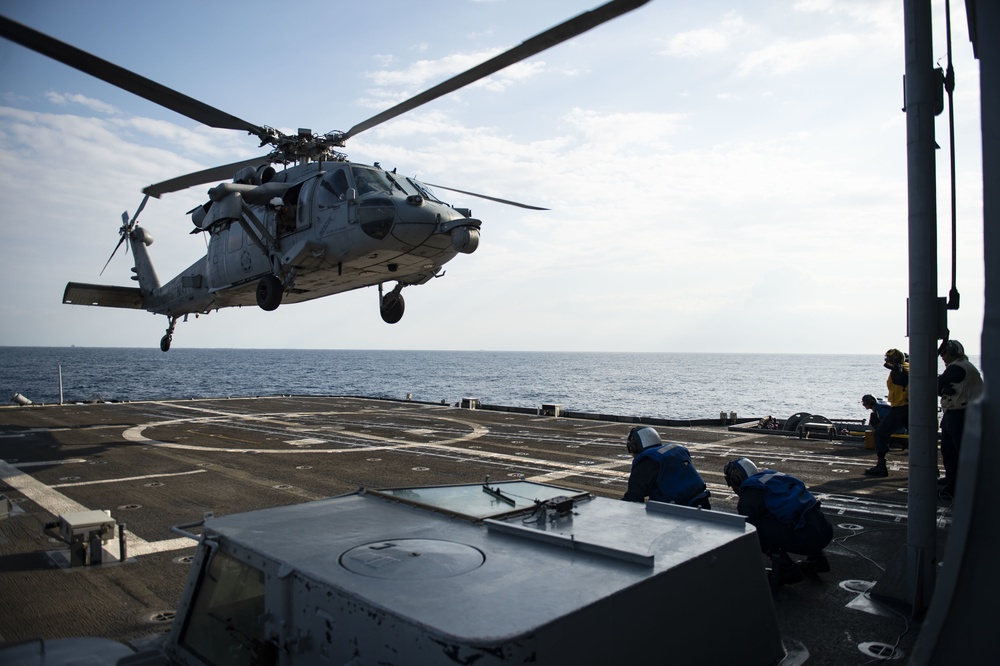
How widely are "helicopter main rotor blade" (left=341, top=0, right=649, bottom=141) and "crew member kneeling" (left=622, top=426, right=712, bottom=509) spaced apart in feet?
13.8

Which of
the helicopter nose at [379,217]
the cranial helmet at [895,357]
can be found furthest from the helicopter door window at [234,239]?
the cranial helmet at [895,357]

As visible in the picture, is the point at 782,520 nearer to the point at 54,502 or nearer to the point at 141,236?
the point at 54,502

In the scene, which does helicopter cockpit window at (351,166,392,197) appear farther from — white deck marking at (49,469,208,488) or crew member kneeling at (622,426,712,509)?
crew member kneeling at (622,426,712,509)

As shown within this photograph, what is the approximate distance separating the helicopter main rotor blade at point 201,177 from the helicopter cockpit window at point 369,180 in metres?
3.09

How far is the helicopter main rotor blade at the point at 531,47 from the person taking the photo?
17.6 ft

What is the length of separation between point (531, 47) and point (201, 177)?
39.0ft

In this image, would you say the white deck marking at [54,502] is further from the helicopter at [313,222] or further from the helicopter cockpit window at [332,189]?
the helicopter cockpit window at [332,189]

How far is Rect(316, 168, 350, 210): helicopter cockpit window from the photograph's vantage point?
14.2m

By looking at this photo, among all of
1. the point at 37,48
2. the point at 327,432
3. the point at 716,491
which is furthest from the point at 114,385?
the point at 37,48

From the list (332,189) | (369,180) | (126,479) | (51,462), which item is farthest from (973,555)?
(51,462)

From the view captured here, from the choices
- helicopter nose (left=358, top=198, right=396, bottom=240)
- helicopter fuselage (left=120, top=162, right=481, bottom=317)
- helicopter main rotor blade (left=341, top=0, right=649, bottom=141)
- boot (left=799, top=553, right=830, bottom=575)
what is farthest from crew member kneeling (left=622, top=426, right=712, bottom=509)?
helicopter nose (left=358, top=198, right=396, bottom=240)

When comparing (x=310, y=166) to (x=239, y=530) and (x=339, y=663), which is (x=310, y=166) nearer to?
(x=239, y=530)

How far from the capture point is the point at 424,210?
13.7 meters

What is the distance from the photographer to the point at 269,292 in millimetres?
15172
